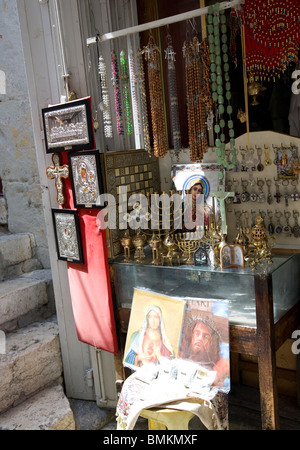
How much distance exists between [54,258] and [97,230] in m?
0.56

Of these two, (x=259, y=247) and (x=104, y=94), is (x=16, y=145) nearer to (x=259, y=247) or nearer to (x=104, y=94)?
(x=104, y=94)

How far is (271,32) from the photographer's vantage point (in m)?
2.65

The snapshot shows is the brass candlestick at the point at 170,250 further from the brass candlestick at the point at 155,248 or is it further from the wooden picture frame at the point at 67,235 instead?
the wooden picture frame at the point at 67,235

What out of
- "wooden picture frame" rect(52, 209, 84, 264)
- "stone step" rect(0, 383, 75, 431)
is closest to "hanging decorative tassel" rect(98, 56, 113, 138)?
"wooden picture frame" rect(52, 209, 84, 264)

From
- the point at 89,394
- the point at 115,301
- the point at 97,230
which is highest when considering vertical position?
the point at 97,230

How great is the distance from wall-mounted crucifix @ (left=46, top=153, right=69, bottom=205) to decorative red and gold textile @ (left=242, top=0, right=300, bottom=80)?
135 centimetres

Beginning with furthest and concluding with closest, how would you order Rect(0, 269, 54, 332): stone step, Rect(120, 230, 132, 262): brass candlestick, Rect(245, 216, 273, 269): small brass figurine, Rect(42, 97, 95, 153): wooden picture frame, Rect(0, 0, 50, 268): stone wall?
Rect(0, 0, 50, 268): stone wall < Rect(0, 269, 54, 332): stone step < Rect(120, 230, 132, 262): brass candlestick < Rect(42, 97, 95, 153): wooden picture frame < Rect(245, 216, 273, 269): small brass figurine

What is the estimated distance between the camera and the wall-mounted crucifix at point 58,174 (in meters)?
3.05

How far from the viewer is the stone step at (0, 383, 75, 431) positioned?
114 inches

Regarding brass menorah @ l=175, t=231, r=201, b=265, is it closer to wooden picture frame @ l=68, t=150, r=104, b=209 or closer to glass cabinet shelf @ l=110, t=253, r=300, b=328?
glass cabinet shelf @ l=110, t=253, r=300, b=328

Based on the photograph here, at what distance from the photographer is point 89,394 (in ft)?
11.2

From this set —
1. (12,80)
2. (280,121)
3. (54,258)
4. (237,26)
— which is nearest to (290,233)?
(280,121)

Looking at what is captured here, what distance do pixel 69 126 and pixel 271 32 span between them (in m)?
1.32

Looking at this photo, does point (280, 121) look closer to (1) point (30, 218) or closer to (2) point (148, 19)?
(2) point (148, 19)
